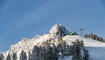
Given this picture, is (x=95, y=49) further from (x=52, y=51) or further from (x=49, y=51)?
(x=49, y=51)

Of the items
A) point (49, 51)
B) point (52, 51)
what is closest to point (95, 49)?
point (52, 51)

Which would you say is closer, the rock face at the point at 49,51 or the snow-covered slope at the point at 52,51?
the rock face at the point at 49,51

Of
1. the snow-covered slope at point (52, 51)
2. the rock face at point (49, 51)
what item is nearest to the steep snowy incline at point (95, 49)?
the snow-covered slope at point (52, 51)

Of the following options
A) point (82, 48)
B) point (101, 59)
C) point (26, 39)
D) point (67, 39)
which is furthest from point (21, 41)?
point (101, 59)

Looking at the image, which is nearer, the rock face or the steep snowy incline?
the rock face

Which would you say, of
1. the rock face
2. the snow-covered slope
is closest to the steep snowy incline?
the snow-covered slope

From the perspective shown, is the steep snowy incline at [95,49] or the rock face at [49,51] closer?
the rock face at [49,51]

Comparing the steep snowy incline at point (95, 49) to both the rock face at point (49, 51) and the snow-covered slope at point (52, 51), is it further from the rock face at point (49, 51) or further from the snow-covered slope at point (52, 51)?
the rock face at point (49, 51)

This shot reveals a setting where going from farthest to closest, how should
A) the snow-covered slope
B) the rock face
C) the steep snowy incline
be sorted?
the steep snowy incline < the snow-covered slope < the rock face

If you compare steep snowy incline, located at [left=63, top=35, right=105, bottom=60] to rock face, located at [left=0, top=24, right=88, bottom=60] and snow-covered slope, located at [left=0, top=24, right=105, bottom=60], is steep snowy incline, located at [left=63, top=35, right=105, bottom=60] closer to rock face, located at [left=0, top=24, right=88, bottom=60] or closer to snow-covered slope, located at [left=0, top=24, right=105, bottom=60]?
snow-covered slope, located at [left=0, top=24, right=105, bottom=60]

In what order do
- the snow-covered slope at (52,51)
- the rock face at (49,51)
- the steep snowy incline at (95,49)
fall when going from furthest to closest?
1. the steep snowy incline at (95,49)
2. the snow-covered slope at (52,51)
3. the rock face at (49,51)

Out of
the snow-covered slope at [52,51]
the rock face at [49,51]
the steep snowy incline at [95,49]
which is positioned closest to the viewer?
the rock face at [49,51]

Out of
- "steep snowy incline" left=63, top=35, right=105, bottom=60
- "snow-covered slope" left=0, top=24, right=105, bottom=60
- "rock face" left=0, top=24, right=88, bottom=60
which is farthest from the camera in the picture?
"steep snowy incline" left=63, top=35, right=105, bottom=60

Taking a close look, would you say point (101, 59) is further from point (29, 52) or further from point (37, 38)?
point (37, 38)
